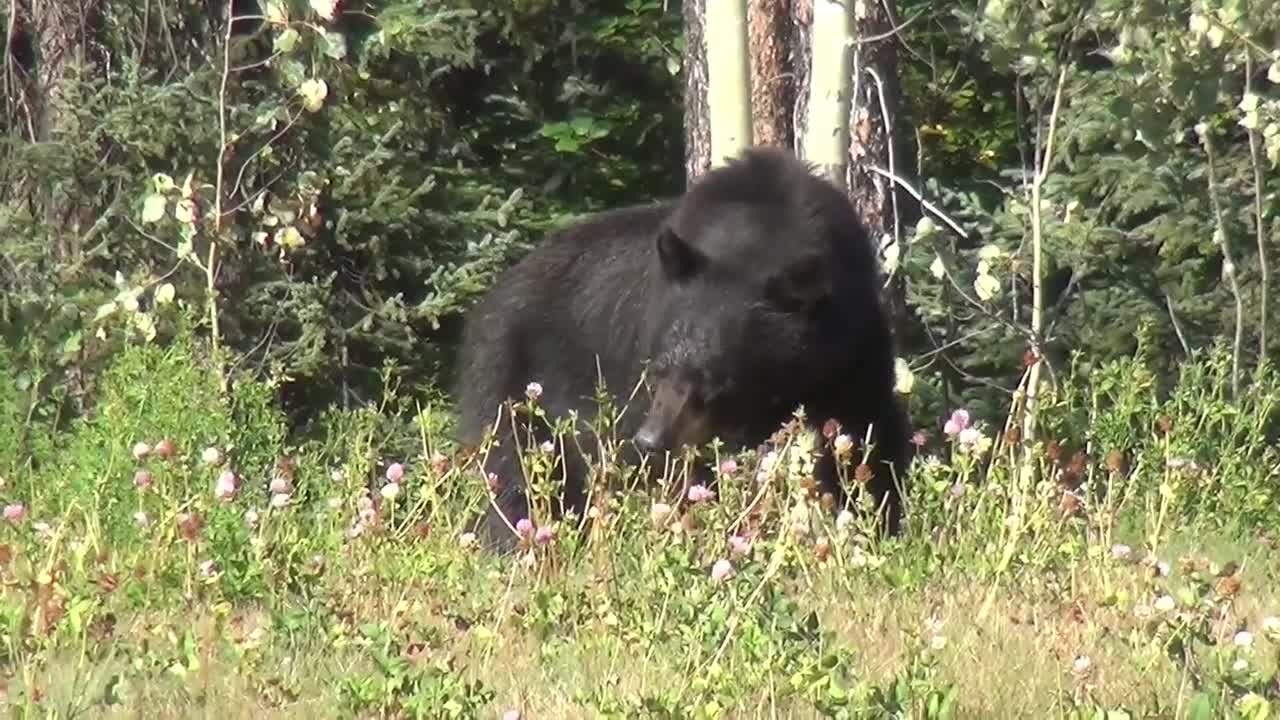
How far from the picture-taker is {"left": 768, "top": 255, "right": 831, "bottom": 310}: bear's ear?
6395 mm

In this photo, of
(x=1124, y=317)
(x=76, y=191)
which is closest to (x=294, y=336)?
(x=76, y=191)

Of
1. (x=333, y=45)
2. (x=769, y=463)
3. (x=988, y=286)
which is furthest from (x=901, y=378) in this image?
(x=333, y=45)

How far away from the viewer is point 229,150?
337 inches

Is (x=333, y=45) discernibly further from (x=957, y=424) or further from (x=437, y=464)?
(x=957, y=424)

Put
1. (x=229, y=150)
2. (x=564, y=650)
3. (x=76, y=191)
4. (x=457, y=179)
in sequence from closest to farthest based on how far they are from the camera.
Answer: (x=564, y=650)
(x=229, y=150)
(x=76, y=191)
(x=457, y=179)

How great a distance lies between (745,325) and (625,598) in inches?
70.0

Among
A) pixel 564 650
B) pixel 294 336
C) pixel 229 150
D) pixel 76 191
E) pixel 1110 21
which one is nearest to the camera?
pixel 564 650

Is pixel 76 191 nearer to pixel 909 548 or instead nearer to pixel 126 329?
pixel 126 329

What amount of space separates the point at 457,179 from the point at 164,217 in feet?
10.3

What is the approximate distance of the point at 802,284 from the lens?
6414 millimetres

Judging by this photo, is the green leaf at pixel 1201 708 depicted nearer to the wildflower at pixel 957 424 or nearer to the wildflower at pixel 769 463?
the wildflower at pixel 769 463

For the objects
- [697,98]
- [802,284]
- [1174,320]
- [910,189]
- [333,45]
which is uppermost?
[333,45]

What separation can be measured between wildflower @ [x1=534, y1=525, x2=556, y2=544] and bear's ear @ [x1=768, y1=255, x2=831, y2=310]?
1.71 metres

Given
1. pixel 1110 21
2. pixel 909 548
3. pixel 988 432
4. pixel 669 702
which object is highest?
pixel 1110 21
